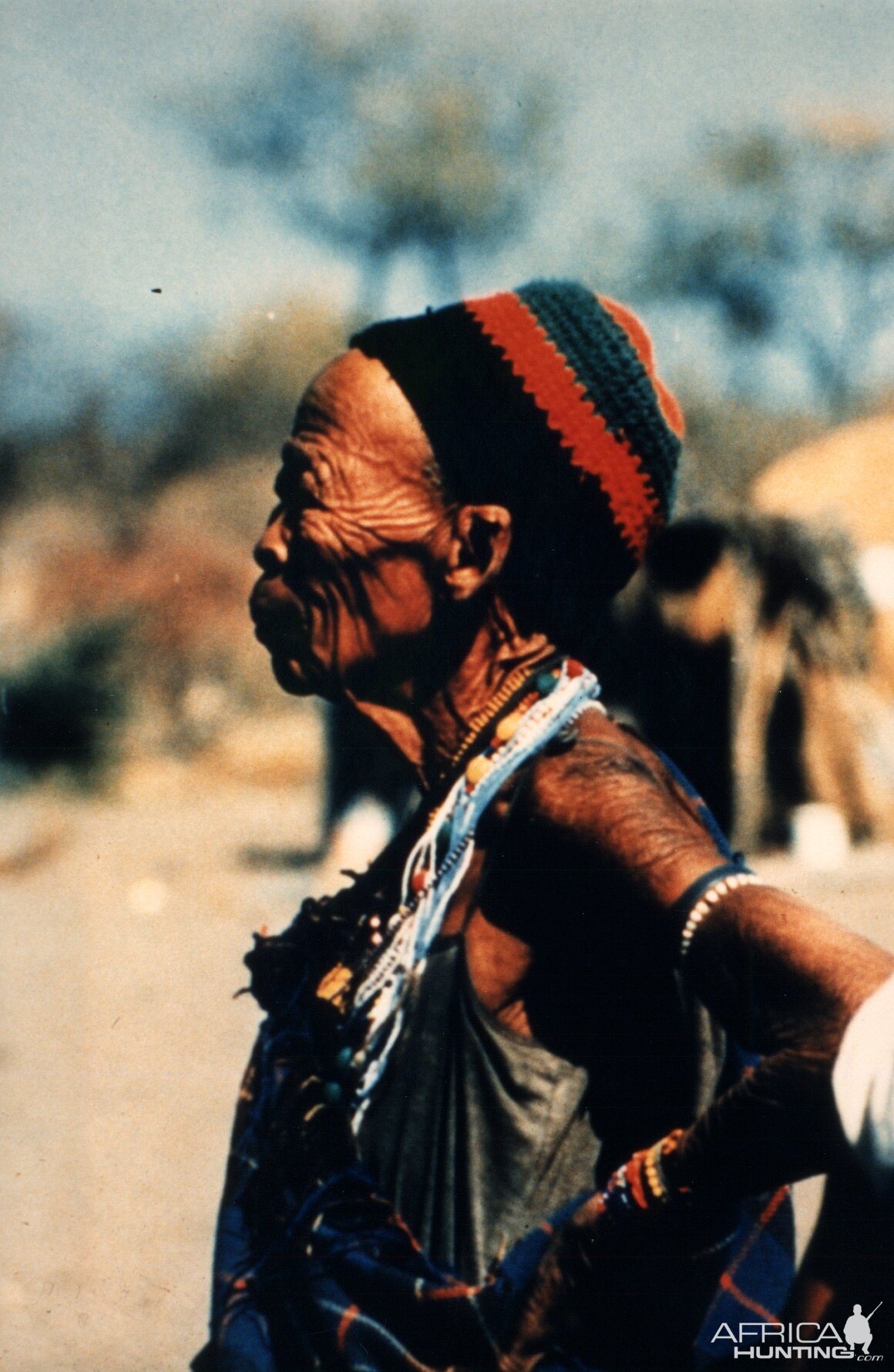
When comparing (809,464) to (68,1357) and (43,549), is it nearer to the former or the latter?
(43,549)

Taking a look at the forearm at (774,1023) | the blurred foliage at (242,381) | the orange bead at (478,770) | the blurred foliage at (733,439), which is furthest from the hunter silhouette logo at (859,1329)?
the blurred foliage at (242,381)

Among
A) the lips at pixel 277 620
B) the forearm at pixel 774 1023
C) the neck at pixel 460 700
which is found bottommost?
the forearm at pixel 774 1023

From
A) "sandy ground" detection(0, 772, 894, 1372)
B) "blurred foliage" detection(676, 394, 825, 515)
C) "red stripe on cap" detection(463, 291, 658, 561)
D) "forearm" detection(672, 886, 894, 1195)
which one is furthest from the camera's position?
"blurred foliage" detection(676, 394, 825, 515)

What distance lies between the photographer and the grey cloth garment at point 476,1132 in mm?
1664

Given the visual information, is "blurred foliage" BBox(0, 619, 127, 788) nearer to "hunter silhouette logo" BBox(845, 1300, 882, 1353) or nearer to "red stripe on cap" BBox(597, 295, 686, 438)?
"red stripe on cap" BBox(597, 295, 686, 438)

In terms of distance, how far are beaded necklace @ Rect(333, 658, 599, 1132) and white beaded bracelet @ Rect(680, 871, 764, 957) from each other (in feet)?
1.09

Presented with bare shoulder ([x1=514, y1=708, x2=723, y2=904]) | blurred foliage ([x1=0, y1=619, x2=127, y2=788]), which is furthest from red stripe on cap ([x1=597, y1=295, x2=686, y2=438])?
blurred foliage ([x1=0, y1=619, x2=127, y2=788])

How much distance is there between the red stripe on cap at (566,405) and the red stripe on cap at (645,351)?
3.5 inches

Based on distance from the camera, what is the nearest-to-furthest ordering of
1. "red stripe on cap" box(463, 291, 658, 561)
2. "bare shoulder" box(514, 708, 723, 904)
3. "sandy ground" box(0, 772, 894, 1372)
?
"bare shoulder" box(514, 708, 723, 904), "red stripe on cap" box(463, 291, 658, 561), "sandy ground" box(0, 772, 894, 1372)

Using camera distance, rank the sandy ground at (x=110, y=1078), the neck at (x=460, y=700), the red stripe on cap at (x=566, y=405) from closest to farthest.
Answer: the red stripe on cap at (x=566, y=405)
the neck at (x=460, y=700)
the sandy ground at (x=110, y=1078)

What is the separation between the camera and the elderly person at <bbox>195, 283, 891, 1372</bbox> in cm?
160

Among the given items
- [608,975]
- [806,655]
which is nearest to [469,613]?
[608,975]

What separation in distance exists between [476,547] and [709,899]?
0.57 meters

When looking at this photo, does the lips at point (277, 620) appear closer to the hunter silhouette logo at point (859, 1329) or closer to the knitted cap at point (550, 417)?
Result: the knitted cap at point (550, 417)
